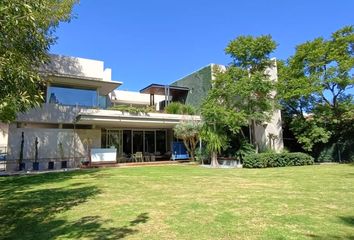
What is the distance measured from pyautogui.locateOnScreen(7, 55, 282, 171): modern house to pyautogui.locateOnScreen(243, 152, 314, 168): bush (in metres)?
3.83

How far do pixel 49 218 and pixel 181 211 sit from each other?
3019mm

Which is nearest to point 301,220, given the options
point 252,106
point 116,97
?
point 252,106

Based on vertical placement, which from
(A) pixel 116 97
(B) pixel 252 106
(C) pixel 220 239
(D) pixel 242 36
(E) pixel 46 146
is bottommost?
(C) pixel 220 239

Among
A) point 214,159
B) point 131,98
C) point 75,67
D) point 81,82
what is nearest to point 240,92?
point 214,159

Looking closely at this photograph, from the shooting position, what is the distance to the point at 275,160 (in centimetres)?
2008

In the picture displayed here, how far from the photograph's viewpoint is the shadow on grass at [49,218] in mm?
5504

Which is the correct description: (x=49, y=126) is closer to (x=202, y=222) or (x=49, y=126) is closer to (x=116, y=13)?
(x=116, y=13)

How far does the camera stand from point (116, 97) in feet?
108

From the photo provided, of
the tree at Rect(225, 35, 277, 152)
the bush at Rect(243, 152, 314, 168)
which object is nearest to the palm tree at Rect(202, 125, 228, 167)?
the bush at Rect(243, 152, 314, 168)

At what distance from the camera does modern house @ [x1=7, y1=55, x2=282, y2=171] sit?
19.6 metres

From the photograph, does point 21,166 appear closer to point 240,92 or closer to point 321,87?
point 240,92

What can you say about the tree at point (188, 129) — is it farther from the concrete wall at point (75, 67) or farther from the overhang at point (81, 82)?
the concrete wall at point (75, 67)

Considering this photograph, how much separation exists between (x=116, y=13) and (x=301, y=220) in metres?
17.3

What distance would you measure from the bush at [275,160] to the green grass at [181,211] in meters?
8.30
